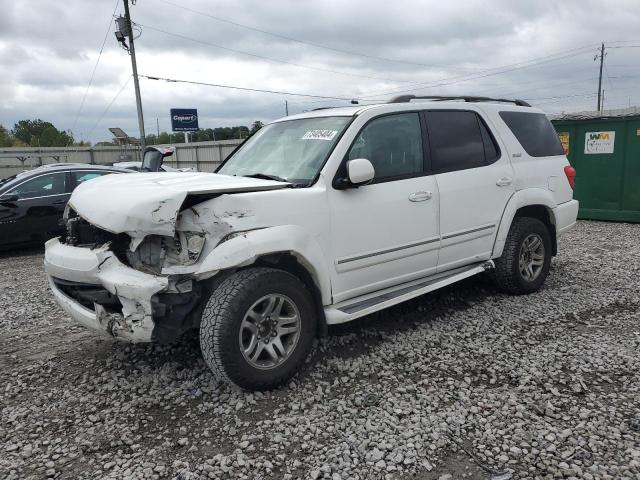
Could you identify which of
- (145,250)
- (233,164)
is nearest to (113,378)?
(145,250)

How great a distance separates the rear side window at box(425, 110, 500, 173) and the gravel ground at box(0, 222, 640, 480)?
55.7 inches

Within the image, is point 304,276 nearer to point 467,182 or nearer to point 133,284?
point 133,284

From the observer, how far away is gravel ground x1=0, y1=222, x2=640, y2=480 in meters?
2.71

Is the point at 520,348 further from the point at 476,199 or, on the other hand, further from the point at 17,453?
the point at 17,453

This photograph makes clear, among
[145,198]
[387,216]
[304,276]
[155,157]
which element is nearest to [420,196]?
[387,216]

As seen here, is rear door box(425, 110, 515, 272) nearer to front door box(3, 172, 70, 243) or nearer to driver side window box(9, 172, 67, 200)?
front door box(3, 172, 70, 243)

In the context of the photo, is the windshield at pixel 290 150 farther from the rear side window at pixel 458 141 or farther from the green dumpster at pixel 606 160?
the green dumpster at pixel 606 160

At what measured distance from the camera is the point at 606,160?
10039mm

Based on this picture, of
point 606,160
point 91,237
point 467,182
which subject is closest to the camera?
point 91,237

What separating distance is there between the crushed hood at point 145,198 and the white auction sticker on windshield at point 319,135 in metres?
0.62

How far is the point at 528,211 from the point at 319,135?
103 inches

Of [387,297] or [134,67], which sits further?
[134,67]

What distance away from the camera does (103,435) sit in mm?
3039

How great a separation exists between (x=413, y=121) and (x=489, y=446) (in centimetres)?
268
